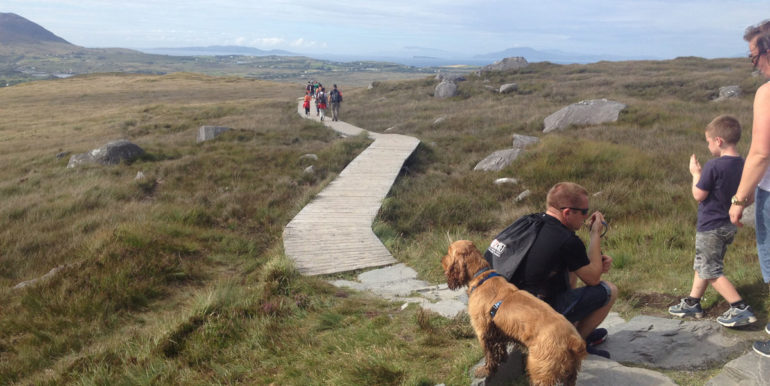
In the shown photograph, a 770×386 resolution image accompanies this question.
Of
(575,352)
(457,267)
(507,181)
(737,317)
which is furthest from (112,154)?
(737,317)

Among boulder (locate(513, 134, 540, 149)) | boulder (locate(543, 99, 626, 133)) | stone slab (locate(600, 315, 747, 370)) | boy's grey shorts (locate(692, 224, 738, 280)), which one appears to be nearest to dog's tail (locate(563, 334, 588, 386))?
stone slab (locate(600, 315, 747, 370))

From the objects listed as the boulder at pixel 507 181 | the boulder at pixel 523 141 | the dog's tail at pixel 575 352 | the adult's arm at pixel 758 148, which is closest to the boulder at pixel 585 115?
the boulder at pixel 523 141

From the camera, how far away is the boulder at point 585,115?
15.3 m

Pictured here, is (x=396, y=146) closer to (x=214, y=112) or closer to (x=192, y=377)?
(x=192, y=377)

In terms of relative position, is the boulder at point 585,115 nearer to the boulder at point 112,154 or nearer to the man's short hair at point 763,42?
the man's short hair at point 763,42

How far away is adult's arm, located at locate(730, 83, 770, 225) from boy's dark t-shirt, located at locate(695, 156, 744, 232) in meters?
0.53

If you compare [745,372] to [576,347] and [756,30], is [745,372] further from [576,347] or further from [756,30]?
[756,30]

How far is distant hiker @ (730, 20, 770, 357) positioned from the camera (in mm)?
2732

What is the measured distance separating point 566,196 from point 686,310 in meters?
1.58

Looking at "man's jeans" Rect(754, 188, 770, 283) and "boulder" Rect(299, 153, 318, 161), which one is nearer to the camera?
"man's jeans" Rect(754, 188, 770, 283)

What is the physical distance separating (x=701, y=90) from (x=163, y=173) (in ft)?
83.9

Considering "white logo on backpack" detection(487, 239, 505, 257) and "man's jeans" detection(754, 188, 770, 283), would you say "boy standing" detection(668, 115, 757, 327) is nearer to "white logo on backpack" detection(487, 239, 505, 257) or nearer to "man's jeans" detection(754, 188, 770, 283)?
"man's jeans" detection(754, 188, 770, 283)

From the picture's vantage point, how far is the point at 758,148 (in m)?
2.75

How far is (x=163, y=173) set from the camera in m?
12.3
